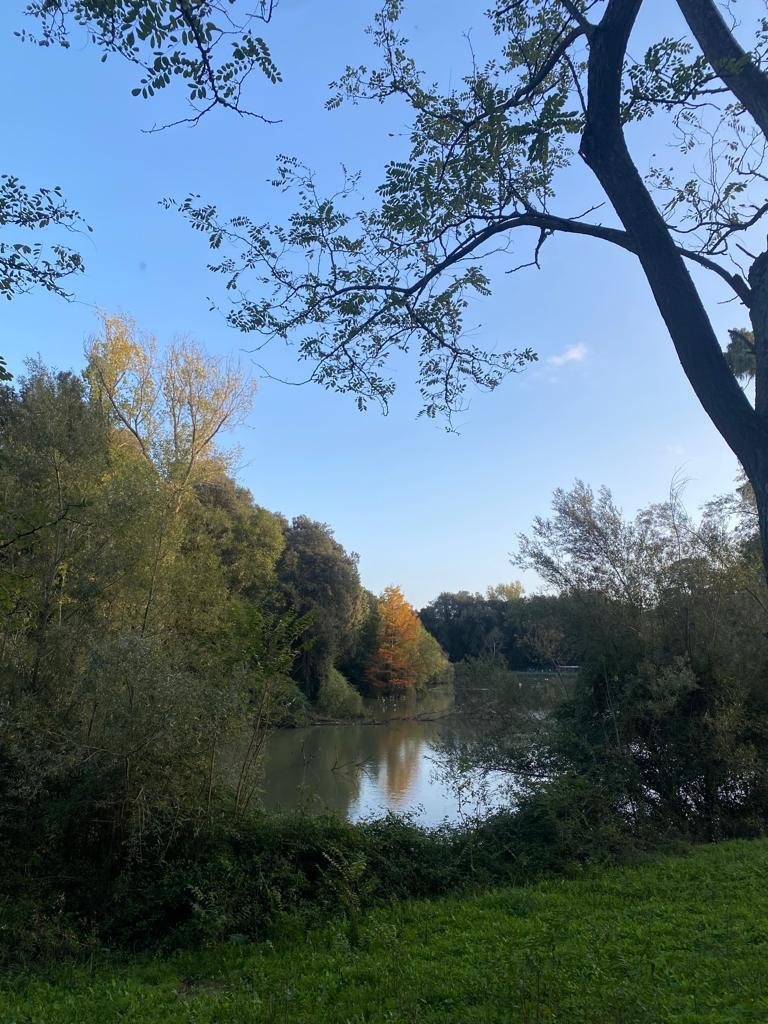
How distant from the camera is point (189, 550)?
18.1m

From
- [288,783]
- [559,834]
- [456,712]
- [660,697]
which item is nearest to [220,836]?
[559,834]

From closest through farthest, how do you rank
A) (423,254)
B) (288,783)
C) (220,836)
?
(423,254)
(220,836)
(288,783)

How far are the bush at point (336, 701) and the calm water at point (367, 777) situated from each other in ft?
14.4

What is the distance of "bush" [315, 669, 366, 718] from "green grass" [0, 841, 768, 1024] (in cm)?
2287

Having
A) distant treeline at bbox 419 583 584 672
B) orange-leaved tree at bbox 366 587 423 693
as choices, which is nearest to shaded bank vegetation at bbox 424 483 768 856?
distant treeline at bbox 419 583 584 672

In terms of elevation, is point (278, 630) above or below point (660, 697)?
above

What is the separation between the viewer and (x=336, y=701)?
96.4ft

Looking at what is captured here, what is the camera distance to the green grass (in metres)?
4.08

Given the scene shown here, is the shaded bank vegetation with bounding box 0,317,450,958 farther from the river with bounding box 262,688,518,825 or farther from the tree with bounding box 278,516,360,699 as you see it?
the tree with bounding box 278,516,360,699

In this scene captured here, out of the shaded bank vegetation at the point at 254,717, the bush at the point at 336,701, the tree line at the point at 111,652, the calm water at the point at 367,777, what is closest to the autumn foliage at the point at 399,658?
the bush at the point at 336,701

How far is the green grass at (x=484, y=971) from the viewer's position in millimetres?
4082

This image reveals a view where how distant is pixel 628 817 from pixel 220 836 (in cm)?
523

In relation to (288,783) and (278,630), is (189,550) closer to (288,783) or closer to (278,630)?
(288,783)

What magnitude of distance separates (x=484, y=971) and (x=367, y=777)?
35.9 feet
